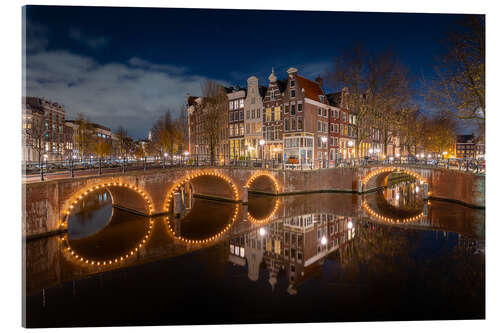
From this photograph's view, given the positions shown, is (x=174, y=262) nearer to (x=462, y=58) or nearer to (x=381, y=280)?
(x=381, y=280)

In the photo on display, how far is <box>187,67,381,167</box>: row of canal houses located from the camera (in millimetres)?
28984

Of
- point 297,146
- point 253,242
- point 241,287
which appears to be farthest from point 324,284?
point 297,146

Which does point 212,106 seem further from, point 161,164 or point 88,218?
point 88,218

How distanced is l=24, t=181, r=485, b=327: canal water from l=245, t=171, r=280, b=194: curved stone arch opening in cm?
626

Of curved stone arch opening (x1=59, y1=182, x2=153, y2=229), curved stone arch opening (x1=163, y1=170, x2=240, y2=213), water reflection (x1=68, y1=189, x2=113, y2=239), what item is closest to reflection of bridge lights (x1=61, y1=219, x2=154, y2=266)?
curved stone arch opening (x1=59, y1=182, x2=153, y2=229)

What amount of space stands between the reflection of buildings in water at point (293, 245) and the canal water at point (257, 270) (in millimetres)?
48

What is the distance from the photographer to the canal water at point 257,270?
19.3 feet

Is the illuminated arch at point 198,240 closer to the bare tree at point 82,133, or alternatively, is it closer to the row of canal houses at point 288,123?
the row of canal houses at point 288,123

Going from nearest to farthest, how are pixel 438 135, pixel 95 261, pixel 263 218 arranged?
pixel 95 261 → pixel 263 218 → pixel 438 135

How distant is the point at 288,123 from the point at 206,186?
510 inches

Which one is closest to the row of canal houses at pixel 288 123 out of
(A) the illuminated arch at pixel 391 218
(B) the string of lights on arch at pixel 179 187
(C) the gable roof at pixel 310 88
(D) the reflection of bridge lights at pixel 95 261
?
(C) the gable roof at pixel 310 88

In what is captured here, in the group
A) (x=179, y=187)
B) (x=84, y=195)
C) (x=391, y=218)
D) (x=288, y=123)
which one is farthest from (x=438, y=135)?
(x=84, y=195)

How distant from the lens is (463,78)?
1104 cm

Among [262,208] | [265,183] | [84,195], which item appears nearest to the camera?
[84,195]
